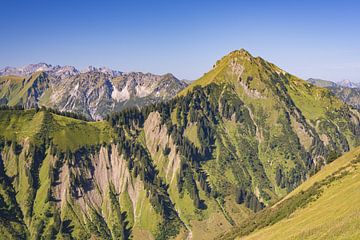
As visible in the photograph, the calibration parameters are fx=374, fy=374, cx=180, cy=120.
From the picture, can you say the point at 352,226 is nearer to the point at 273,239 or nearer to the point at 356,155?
the point at 273,239

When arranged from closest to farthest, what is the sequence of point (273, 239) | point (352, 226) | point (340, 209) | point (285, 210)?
point (352, 226)
point (340, 209)
point (273, 239)
point (285, 210)

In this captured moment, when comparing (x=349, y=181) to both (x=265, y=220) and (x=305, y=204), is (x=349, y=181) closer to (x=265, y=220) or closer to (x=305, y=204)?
(x=305, y=204)

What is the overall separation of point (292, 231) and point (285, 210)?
40948mm

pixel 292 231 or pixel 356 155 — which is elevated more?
pixel 356 155

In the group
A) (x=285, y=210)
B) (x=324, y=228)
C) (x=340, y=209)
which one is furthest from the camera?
(x=285, y=210)

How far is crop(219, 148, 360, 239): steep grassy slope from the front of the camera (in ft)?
284

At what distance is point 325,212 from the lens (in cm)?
10925

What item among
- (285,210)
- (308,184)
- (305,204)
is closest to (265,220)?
(285,210)

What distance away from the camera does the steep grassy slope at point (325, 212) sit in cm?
8669

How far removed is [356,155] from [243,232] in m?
60.1

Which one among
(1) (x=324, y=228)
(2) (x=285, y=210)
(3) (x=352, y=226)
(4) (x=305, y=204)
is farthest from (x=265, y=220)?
(3) (x=352, y=226)

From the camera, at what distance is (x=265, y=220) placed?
152500mm

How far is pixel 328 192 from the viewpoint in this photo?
135750mm

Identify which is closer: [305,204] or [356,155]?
[305,204]
